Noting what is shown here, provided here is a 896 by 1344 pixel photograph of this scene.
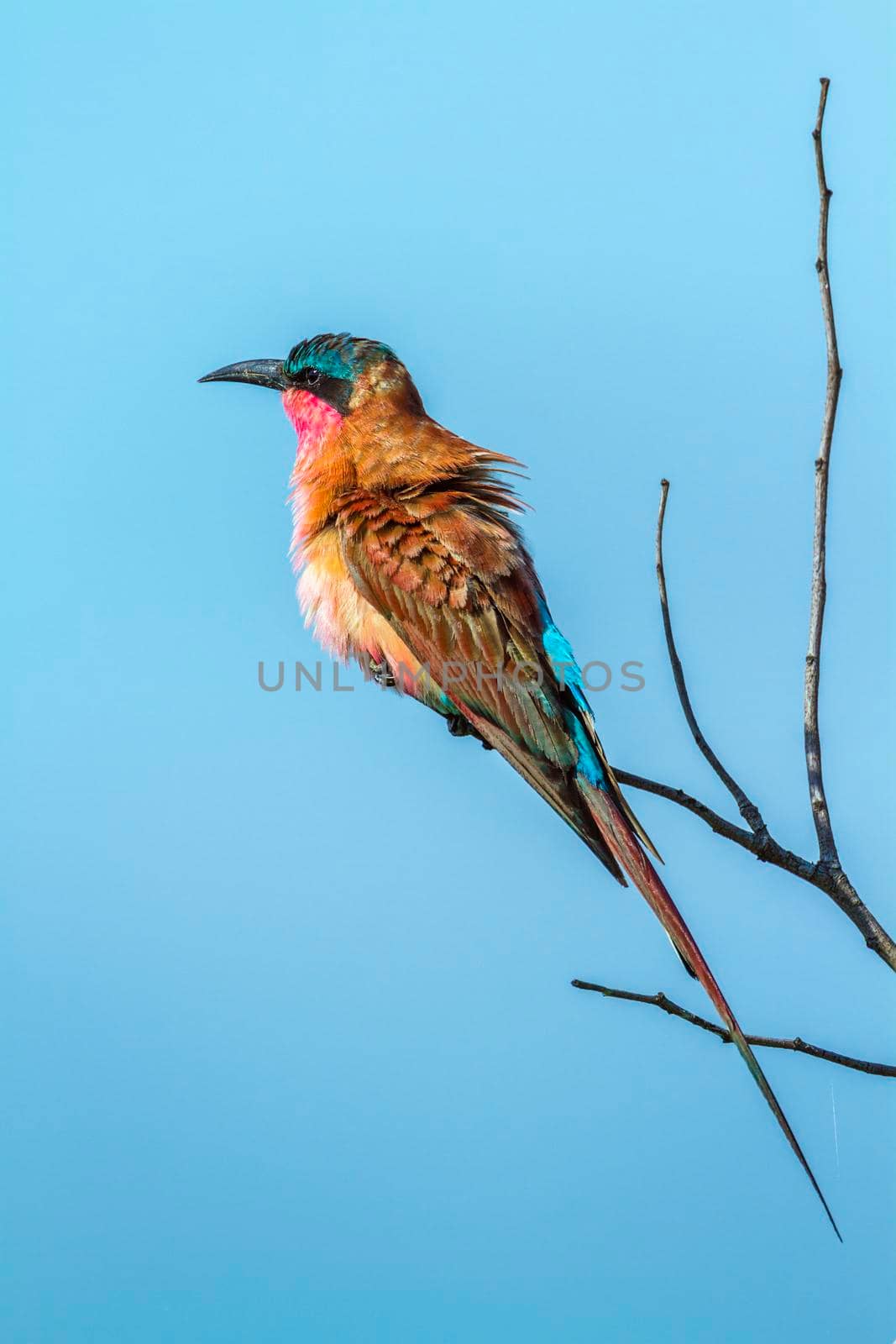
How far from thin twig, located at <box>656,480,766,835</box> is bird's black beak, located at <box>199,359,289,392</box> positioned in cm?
194

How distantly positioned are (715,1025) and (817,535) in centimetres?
79

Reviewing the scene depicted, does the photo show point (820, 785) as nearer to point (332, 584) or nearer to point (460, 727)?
point (460, 727)

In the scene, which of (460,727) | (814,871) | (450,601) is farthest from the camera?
(460,727)

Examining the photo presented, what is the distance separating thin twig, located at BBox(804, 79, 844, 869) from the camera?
200 centimetres

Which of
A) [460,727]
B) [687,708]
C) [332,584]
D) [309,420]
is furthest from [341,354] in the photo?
[687,708]

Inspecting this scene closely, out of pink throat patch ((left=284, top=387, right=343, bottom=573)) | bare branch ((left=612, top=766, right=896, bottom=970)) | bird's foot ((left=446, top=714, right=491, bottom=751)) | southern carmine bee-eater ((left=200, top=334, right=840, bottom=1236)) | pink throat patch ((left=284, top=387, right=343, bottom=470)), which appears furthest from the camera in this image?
pink throat patch ((left=284, top=387, right=343, bottom=470))

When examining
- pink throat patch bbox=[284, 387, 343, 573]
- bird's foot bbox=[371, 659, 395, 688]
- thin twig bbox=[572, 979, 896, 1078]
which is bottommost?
thin twig bbox=[572, 979, 896, 1078]

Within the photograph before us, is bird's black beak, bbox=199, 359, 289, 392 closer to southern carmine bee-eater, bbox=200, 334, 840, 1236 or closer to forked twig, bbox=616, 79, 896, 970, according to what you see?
southern carmine bee-eater, bbox=200, 334, 840, 1236

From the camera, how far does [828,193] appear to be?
200cm

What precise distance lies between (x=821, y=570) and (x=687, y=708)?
0.33m

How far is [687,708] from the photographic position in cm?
222

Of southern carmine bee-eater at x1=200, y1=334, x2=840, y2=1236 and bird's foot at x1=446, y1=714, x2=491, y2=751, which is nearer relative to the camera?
southern carmine bee-eater at x1=200, y1=334, x2=840, y2=1236

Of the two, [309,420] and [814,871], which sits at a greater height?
[309,420]

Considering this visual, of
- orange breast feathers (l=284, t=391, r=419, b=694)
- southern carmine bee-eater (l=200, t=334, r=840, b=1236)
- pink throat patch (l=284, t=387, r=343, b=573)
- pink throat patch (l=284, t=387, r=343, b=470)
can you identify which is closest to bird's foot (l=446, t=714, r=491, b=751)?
southern carmine bee-eater (l=200, t=334, r=840, b=1236)
